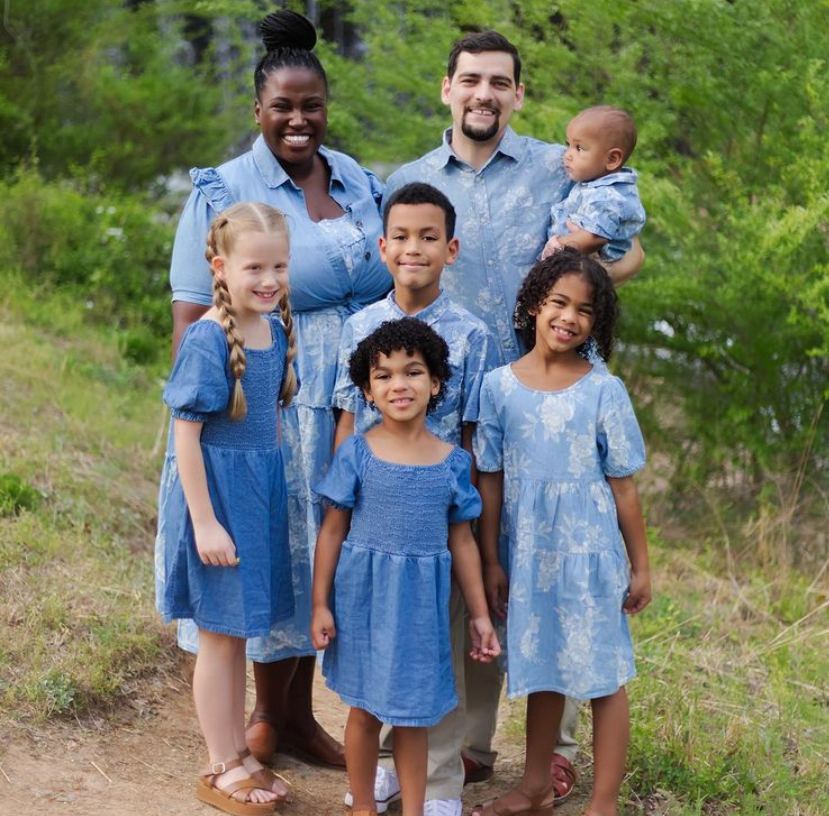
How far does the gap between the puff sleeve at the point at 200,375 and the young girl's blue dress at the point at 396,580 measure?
36cm

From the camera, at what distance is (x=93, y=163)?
33.6 feet

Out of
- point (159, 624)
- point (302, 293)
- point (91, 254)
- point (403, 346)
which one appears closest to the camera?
point (403, 346)

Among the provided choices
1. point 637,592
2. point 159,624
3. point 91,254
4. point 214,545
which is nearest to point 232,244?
point 214,545

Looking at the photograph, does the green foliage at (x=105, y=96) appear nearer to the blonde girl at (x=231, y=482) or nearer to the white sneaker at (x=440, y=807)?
the blonde girl at (x=231, y=482)

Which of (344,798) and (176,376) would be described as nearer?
(176,376)

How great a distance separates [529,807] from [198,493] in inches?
49.9

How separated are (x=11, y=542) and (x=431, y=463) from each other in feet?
7.35

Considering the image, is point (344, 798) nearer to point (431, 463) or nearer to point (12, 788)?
point (12, 788)

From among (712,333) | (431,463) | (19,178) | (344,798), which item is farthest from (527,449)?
(19,178)

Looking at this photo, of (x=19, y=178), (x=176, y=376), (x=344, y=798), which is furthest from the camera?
(x=19, y=178)

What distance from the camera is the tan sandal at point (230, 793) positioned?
3.39 meters

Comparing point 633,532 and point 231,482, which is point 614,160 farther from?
point 231,482

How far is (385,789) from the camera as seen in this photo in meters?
3.54

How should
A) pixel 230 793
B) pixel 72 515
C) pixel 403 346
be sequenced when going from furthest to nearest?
1. pixel 72 515
2. pixel 230 793
3. pixel 403 346
